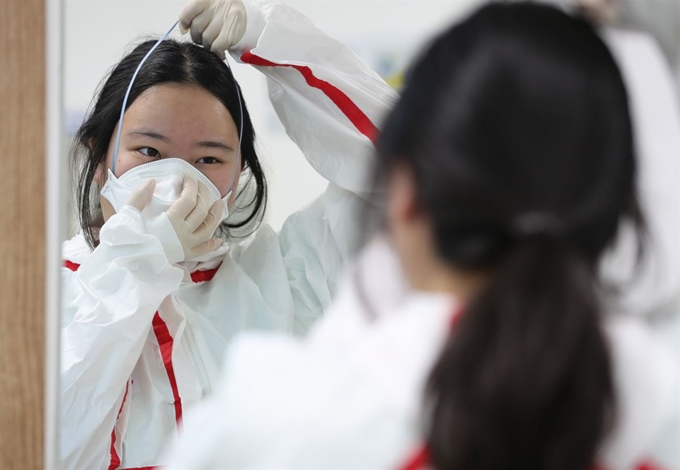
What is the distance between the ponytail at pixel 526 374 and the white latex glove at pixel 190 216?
0.67 meters

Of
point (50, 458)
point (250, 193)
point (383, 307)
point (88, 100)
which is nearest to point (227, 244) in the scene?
point (250, 193)

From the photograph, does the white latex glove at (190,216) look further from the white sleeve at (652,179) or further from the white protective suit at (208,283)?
the white sleeve at (652,179)

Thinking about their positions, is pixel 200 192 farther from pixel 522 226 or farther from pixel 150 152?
pixel 522 226

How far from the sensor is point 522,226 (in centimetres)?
40

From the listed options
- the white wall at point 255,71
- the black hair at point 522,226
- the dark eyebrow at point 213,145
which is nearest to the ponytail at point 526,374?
the black hair at point 522,226

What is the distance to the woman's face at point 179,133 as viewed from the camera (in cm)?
107

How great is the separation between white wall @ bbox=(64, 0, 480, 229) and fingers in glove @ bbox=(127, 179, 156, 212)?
4.7 inches

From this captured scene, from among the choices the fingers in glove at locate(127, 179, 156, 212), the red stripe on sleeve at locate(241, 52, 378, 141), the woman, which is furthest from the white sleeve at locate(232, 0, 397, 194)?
the woman

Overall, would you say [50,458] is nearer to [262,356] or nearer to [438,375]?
[262,356]

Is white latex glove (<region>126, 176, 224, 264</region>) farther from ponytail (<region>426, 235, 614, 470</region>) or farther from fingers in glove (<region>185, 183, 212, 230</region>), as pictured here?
ponytail (<region>426, 235, 614, 470</region>)

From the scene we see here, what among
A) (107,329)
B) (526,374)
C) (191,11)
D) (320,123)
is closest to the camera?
(526,374)

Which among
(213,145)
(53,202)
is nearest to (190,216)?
(213,145)

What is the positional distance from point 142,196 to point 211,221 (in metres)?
0.12
